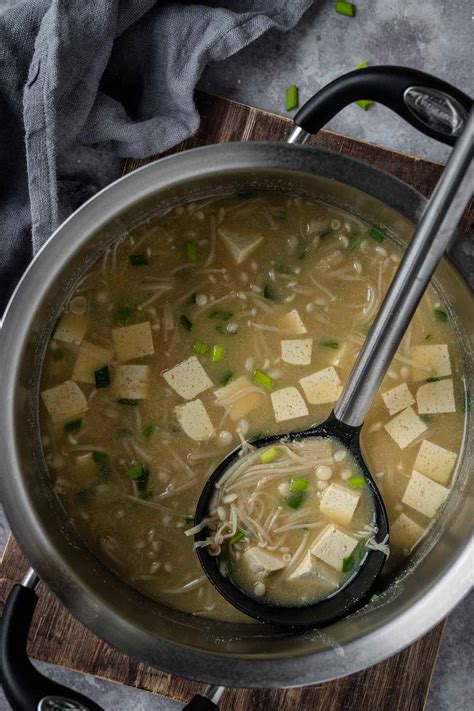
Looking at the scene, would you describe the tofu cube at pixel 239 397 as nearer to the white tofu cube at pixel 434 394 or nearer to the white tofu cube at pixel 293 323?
the white tofu cube at pixel 293 323

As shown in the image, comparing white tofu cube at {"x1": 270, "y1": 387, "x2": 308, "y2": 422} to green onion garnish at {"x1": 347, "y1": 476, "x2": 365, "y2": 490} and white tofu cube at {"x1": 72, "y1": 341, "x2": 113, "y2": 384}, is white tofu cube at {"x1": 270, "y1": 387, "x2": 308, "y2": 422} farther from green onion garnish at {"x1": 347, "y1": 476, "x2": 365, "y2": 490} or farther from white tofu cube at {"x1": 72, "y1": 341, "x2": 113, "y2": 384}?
white tofu cube at {"x1": 72, "y1": 341, "x2": 113, "y2": 384}

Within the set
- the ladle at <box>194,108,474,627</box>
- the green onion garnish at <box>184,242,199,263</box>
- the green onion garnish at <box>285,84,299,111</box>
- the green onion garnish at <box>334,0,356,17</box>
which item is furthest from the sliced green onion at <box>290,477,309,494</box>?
the green onion garnish at <box>334,0,356,17</box>

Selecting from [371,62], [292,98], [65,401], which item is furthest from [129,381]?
[371,62]

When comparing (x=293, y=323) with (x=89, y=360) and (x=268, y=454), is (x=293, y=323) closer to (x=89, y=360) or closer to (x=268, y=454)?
(x=268, y=454)

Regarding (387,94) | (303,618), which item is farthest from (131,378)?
(387,94)

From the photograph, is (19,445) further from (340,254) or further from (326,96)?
(326,96)
